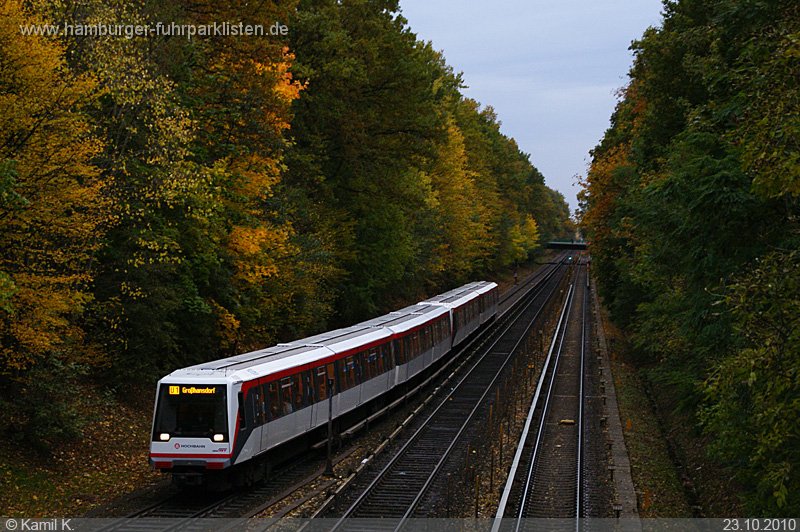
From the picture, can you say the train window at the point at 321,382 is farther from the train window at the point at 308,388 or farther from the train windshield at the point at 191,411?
the train windshield at the point at 191,411

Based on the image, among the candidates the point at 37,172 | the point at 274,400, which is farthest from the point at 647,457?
the point at 37,172

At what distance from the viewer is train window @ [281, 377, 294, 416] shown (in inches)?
741

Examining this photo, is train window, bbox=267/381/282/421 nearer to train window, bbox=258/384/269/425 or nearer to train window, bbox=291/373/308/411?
train window, bbox=258/384/269/425

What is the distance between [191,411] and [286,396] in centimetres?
301

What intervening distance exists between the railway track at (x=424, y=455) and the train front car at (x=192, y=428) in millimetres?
2914

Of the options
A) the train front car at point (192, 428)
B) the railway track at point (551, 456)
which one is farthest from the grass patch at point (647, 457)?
the train front car at point (192, 428)

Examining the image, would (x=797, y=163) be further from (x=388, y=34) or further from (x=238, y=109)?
(x=388, y=34)

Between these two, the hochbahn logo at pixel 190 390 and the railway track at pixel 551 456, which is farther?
the railway track at pixel 551 456

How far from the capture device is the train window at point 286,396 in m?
18.8

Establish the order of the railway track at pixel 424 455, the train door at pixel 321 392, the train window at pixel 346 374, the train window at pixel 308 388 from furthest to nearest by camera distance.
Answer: the train window at pixel 346 374, the train door at pixel 321 392, the train window at pixel 308 388, the railway track at pixel 424 455

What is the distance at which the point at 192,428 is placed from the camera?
53.6 feet

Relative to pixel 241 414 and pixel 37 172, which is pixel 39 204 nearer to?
pixel 37 172

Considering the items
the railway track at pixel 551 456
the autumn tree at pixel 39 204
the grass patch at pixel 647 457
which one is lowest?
the grass patch at pixel 647 457

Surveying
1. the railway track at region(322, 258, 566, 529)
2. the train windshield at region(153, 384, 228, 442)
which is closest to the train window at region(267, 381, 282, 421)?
the train windshield at region(153, 384, 228, 442)
